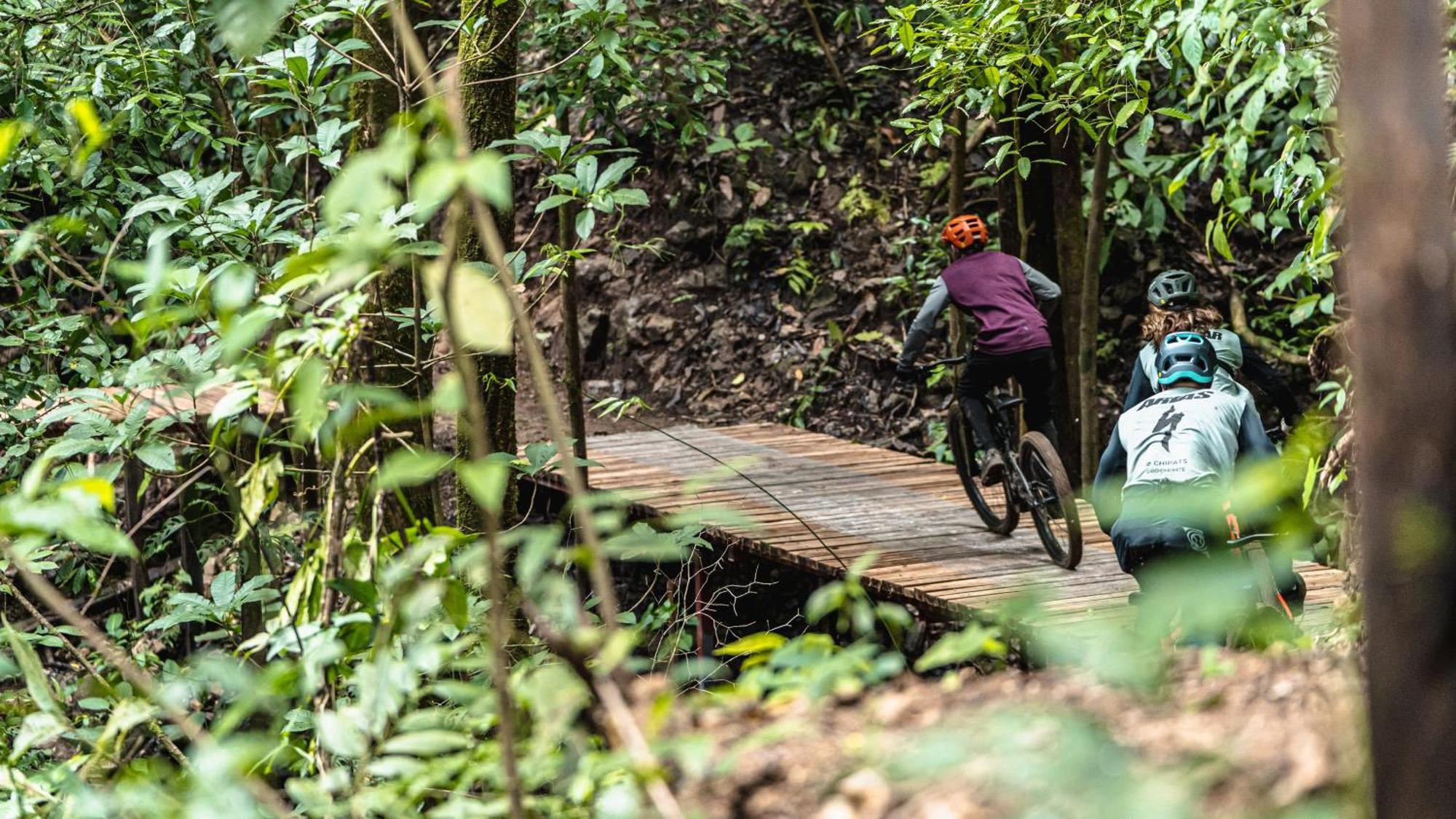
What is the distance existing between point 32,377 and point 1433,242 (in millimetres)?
5021

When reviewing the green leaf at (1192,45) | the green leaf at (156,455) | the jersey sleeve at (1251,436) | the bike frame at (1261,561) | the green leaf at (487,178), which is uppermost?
the green leaf at (1192,45)

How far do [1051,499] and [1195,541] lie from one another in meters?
1.94

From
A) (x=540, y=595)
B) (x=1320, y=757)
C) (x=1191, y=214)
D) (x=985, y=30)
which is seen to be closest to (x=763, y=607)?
(x=985, y=30)

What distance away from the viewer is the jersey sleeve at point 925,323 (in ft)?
21.5

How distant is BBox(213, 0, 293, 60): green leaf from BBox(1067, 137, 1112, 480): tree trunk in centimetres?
806

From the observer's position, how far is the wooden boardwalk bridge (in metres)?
5.93

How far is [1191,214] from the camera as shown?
12.0 metres

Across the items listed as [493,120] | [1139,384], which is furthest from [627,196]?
[1139,384]

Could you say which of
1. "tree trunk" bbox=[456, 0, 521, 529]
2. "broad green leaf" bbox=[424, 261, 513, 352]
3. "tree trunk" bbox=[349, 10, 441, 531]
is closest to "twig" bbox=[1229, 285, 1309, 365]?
"tree trunk" bbox=[349, 10, 441, 531]

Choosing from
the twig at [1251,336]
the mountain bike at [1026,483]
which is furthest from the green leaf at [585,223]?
the twig at [1251,336]

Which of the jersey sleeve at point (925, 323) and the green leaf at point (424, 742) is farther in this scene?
the jersey sleeve at point (925, 323)

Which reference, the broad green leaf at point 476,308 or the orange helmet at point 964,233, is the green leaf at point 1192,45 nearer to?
the orange helmet at point 964,233

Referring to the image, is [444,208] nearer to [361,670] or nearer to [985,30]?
[985,30]

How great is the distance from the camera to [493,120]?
14.1 feet
